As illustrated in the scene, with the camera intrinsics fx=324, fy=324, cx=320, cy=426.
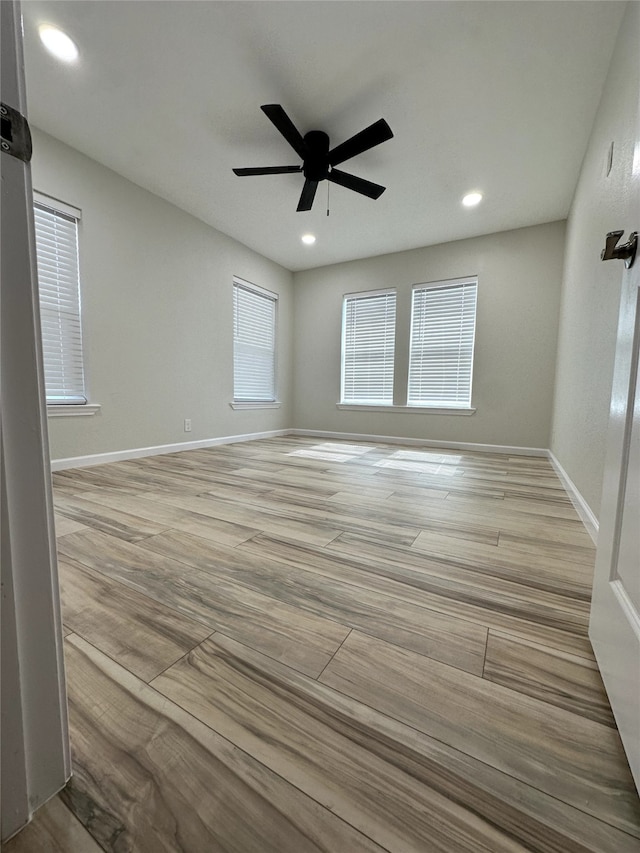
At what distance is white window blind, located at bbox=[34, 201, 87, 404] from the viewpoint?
235cm

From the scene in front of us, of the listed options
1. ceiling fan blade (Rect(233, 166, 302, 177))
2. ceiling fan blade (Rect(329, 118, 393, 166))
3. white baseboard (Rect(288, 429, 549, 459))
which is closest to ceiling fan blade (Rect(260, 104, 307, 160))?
ceiling fan blade (Rect(233, 166, 302, 177))

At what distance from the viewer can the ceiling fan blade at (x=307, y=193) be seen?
2.39m

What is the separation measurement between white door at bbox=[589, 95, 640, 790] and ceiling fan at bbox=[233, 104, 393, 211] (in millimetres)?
1766

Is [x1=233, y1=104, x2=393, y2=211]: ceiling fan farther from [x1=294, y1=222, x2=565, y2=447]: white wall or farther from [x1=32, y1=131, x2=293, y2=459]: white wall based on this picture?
[x1=294, y1=222, x2=565, y2=447]: white wall

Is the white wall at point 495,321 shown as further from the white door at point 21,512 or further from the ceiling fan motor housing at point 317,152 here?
the white door at point 21,512

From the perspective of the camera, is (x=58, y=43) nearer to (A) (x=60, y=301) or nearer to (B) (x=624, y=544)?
(A) (x=60, y=301)

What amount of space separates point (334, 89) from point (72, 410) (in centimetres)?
282

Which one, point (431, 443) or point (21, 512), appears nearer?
point (21, 512)

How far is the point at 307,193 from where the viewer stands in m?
2.47

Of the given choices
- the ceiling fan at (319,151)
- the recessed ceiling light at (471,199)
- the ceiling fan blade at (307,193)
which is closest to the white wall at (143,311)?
the ceiling fan at (319,151)

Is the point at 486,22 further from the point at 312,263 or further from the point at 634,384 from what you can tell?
the point at 312,263

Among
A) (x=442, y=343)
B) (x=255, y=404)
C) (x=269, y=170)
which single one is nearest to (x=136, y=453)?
(x=255, y=404)

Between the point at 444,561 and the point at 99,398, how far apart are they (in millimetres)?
2847

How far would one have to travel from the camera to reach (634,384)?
0.64m
